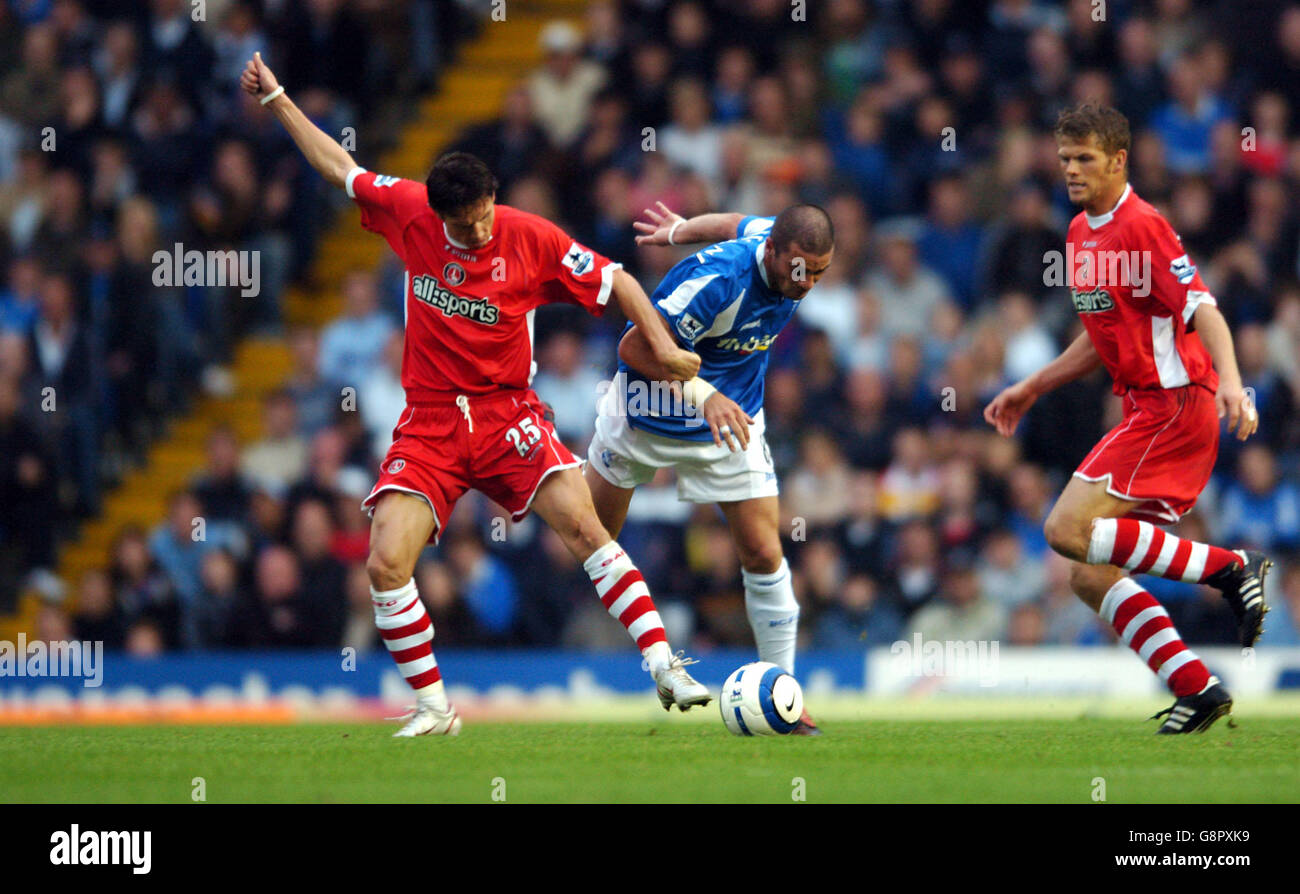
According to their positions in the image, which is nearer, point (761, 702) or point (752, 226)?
point (761, 702)

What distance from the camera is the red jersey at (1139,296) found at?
7480 millimetres

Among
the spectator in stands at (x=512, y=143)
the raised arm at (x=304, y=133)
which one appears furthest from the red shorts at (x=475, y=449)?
the spectator in stands at (x=512, y=143)

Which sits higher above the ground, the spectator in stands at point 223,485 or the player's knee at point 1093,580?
the spectator in stands at point 223,485

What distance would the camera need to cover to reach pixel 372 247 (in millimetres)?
16250

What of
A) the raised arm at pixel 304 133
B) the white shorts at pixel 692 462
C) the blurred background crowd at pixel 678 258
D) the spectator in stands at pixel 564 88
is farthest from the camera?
the spectator in stands at pixel 564 88

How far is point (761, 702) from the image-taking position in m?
7.61

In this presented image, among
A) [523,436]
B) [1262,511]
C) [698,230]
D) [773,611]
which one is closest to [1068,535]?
[773,611]

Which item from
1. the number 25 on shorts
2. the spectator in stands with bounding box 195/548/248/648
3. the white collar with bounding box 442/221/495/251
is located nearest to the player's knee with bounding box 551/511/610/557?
the number 25 on shorts

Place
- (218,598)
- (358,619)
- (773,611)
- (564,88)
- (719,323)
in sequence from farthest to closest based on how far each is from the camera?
(564,88), (218,598), (358,619), (773,611), (719,323)

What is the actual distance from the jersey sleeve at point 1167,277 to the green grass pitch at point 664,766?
6.00 ft

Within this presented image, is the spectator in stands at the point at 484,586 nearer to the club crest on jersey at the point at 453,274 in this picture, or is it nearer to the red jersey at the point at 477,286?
the red jersey at the point at 477,286

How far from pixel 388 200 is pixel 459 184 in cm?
65

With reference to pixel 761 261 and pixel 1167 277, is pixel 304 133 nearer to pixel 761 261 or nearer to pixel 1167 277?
pixel 761 261

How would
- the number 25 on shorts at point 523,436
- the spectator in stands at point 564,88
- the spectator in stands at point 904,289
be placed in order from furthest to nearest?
the spectator in stands at point 564,88 → the spectator in stands at point 904,289 → the number 25 on shorts at point 523,436
